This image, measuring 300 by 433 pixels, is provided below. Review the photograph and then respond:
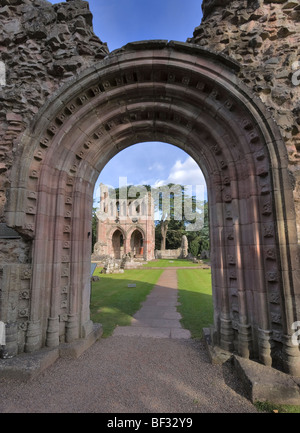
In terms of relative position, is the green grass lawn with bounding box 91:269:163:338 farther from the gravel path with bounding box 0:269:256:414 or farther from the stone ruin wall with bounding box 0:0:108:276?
the stone ruin wall with bounding box 0:0:108:276

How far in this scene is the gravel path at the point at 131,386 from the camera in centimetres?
253

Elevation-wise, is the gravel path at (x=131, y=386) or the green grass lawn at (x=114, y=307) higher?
the gravel path at (x=131, y=386)

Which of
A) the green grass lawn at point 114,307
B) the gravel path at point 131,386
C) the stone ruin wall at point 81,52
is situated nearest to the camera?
the gravel path at point 131,386

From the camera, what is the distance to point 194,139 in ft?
14.8

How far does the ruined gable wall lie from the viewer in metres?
4.14

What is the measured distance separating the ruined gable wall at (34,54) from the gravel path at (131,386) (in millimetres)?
2895

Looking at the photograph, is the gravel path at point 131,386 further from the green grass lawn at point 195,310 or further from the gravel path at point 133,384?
the green grass lawn at point 195,310

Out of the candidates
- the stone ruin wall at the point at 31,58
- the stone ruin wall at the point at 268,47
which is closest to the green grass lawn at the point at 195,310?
the stone ruin wall at the point at 268,47

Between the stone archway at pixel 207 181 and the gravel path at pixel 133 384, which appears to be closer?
the gravel path at pixel 133 384

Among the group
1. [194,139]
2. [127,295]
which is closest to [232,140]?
[194,139]

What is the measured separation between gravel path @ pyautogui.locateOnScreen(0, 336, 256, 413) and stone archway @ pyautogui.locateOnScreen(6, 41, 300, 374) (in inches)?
22.8

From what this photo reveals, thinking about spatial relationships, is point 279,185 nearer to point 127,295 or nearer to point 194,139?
point 194,139

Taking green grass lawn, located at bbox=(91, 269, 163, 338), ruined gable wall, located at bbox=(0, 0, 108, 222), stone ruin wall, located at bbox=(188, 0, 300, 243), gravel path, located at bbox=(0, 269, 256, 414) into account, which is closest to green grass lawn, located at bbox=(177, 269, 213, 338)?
gravel path, located at bbox=(0, 269, 256, 414)
